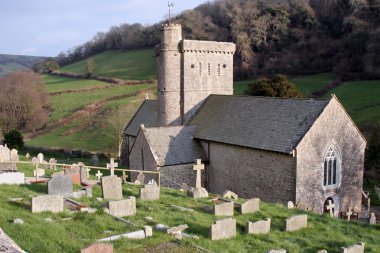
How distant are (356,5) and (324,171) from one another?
2046 inches

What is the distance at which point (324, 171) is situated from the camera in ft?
74.6

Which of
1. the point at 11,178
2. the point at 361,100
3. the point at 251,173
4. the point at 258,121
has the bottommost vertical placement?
the point at 251,173

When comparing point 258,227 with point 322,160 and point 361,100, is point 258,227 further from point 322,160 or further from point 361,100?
point 361,100

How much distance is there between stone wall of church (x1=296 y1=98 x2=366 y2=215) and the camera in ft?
70.6

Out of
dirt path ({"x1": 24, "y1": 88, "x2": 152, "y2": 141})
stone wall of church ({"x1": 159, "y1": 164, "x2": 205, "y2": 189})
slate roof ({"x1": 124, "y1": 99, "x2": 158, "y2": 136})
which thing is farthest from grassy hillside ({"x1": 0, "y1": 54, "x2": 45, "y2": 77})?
stone wall of church ({"x1": 159, "y1": 164, "x2": 205, "y2": 189})

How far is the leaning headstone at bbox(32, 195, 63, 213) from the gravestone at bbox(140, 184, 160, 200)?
4207mm

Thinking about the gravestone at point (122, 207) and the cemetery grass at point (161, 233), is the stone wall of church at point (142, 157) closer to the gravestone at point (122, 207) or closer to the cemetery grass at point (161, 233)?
the cemetery grass at point (161, 233)

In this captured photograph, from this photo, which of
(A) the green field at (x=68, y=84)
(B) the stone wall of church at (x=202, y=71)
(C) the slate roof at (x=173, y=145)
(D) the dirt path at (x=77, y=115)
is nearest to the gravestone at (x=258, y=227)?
(C) the slate roof at (x=173, y=145)

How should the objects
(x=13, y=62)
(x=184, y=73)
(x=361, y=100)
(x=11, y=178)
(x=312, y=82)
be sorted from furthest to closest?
(x=13, y=62)
(x=312, y=82)
(x=361, y=100)
(x=184, y=73)
(x=11, y=178)

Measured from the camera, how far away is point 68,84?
3007 inches

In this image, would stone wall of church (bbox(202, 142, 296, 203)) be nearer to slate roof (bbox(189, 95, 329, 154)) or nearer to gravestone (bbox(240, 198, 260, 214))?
slate roof (bbox(189, 95, 329, 154))

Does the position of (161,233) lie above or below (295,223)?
above

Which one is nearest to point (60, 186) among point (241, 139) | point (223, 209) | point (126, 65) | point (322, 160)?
point (223, 209)

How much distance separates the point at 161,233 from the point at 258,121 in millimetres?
14377
